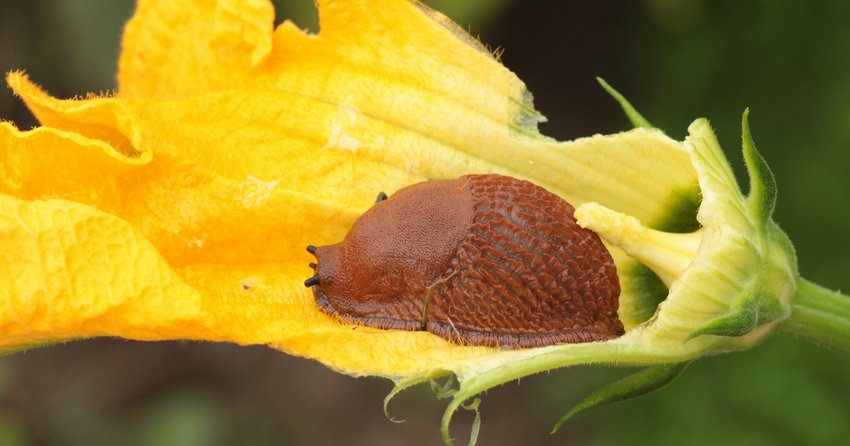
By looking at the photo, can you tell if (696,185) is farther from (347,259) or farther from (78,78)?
(78,78)

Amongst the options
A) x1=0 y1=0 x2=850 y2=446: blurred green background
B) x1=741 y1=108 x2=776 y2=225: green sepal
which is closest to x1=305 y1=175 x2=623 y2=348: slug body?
x1=741 y1=108 x2=776 y2=225: green sepal

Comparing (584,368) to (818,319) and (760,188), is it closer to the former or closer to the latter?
(818,319)

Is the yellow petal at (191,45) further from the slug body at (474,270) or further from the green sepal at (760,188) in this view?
the green sepal at (760,188)

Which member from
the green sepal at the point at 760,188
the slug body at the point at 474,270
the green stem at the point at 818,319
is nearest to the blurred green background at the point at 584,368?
the green stem at the point at 818,319

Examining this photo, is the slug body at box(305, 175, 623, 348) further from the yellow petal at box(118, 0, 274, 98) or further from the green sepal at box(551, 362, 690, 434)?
the yellow petal at box(118, 0, 274, 98)

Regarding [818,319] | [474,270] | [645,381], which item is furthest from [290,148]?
[818,319]

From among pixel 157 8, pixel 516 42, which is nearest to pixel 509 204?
pixel 157 8
